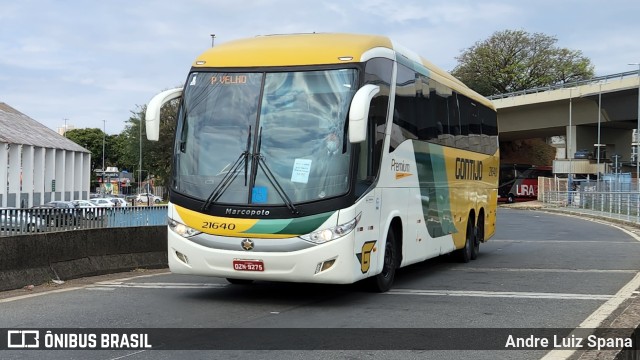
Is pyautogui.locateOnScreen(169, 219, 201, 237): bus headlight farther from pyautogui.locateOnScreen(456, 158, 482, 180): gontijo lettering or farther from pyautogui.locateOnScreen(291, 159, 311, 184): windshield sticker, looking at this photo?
pyautogui.locateOnScreen(456, 158, 482, 180): gontijo lettering

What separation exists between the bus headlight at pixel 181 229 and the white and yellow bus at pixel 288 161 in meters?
0.01

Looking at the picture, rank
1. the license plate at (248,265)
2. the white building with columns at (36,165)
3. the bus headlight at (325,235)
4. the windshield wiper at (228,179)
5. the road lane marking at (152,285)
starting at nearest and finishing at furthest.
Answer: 1. the bus headlight at (325,235)
2. the license plate at (248,265)
3. the windshield wiper at (228,179)
4. the road lane marking at (152,285)
5. the white building with columns at (36,165)

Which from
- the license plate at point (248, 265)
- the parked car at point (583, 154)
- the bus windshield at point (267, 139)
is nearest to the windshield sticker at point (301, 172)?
the bus windshield at point (267, 139)

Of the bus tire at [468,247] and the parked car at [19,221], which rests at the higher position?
the parked car at [19,221]

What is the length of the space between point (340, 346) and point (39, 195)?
191ft

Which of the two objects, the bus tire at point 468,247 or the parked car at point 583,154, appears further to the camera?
the parked car at point 583,154

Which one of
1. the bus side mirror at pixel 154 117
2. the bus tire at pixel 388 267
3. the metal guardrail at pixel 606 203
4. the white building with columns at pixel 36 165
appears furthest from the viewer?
the white building with columns at pixel 36 165

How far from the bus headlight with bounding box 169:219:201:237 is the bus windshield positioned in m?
0.43

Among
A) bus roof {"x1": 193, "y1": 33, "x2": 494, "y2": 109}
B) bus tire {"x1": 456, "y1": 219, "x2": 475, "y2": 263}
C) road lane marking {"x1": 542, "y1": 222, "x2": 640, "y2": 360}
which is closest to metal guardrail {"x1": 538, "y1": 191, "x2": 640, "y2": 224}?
bus tire {"x1": 456, "y1": 219, "x2": 475, "y2": 263}

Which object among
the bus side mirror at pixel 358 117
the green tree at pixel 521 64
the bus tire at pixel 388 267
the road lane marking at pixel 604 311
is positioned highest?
the green tree at pixel 521 64

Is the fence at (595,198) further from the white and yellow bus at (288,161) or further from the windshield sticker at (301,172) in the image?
the windshield sticker at (301,172)

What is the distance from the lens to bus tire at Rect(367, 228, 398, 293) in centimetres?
1059

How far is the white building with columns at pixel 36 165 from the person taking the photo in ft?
173

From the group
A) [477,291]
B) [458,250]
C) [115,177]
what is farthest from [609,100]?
[115,177]
